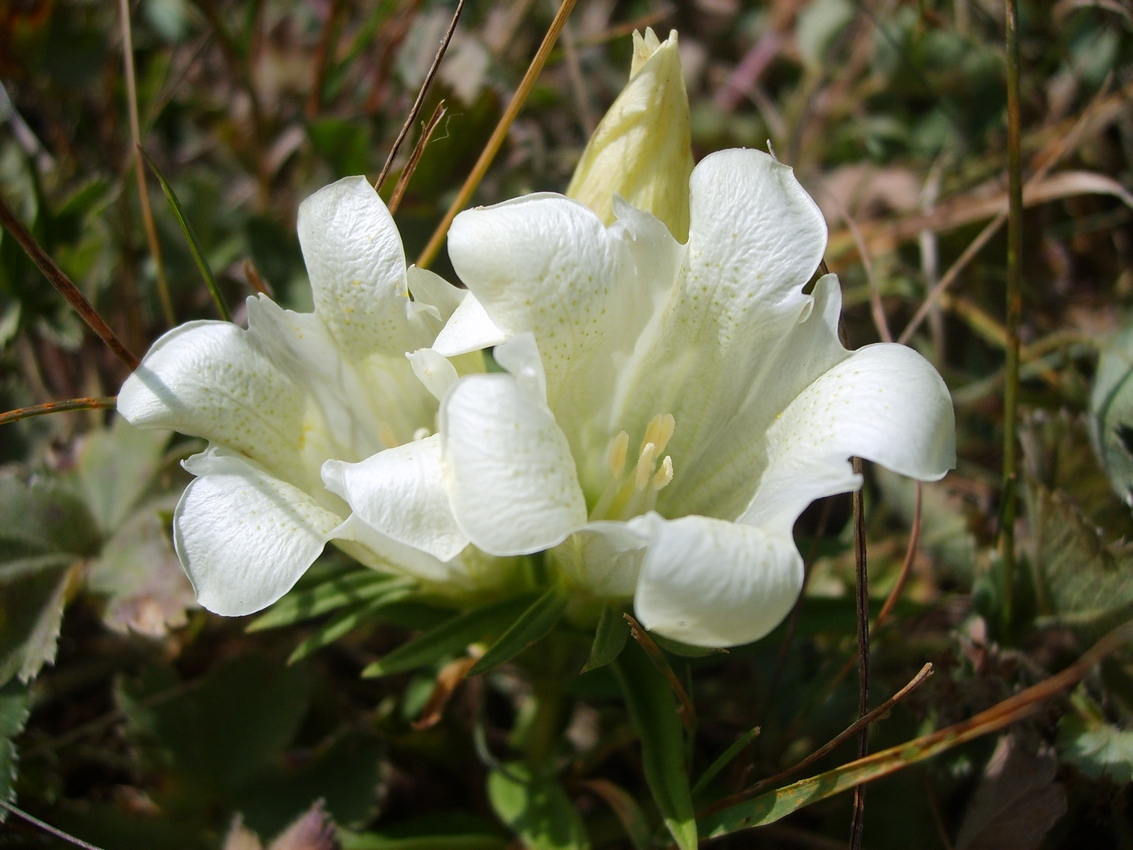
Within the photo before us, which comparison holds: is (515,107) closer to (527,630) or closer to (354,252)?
(354,252)

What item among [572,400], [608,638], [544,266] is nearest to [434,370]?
[544,266]

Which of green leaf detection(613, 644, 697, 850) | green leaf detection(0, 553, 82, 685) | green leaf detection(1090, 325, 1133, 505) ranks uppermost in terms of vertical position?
green leaf detection(0, 553, 82, 685)

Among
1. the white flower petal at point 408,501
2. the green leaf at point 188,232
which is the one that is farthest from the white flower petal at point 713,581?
the green leaf at point 188,232

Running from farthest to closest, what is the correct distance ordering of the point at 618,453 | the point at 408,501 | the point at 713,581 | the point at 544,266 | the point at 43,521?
1. the point at 43,521
2. the point at 618,453
3. the point at 544,266
4. the point at 408,501
5. the point at 713,581

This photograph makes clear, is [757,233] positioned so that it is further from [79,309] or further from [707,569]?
[79,309]

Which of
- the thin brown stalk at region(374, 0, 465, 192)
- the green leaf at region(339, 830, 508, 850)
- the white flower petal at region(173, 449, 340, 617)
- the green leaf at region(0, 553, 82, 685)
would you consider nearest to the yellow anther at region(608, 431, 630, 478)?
the white flower petal at region(173, 449, 340, 617)

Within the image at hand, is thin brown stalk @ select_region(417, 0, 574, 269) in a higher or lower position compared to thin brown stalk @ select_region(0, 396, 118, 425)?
higher

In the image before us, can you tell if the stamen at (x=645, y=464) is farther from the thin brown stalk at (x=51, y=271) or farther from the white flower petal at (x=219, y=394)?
the thin brown stalk at (x=51, y=271)

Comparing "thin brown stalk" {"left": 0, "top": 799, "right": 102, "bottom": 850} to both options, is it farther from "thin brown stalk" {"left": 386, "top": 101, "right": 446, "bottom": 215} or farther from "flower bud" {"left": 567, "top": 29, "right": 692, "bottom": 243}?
"flower bud" {"left": 567, "top": 29, "right": 692, "bottom": 243}
